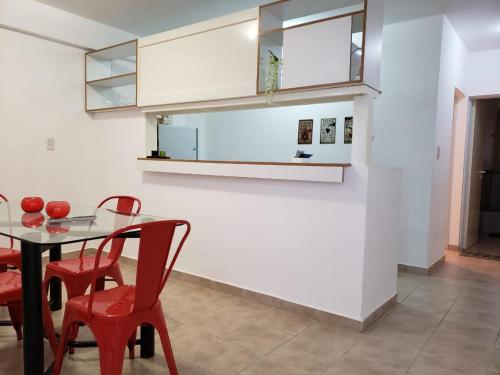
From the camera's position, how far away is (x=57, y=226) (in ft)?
6.31

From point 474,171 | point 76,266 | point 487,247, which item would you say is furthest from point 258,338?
point 487,247

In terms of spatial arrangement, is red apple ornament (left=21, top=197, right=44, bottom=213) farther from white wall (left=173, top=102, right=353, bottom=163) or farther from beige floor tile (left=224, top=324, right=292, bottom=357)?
white wall (left=173, top=102, right=353, bottom=163)

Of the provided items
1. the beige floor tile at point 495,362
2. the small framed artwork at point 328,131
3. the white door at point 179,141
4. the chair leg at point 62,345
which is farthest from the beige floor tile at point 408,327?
the white door at point 179,141

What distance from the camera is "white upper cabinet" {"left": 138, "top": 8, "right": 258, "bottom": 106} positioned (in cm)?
297

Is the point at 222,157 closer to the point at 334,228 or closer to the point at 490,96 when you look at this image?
the point at 334,228

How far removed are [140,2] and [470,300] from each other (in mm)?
4015

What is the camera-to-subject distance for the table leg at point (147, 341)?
2.19 metres

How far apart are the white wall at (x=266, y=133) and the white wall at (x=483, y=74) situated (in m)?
1.82

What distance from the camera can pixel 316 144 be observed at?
15.0 ft

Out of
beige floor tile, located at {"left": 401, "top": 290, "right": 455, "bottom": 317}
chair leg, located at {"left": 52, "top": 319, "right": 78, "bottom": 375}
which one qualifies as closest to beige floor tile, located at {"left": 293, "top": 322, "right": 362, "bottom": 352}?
beige floor tile, located at {"left": 401, "top": 290, "right": 455, "bottom": 317}

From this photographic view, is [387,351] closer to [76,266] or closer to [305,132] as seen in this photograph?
[76,266]

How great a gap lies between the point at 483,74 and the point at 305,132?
233cm

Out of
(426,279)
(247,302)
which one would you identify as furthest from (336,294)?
(426,279)

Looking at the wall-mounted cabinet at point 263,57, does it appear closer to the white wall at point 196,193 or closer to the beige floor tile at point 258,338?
the white wall at point 196,193
